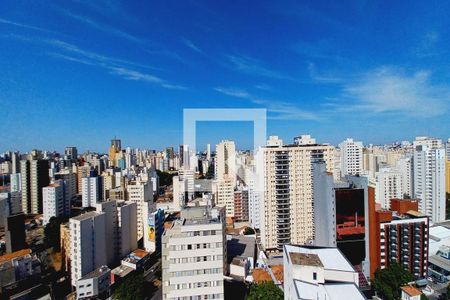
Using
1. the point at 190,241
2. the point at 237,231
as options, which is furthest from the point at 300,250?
the point at 237,231

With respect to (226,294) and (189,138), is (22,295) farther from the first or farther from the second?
(189,138)

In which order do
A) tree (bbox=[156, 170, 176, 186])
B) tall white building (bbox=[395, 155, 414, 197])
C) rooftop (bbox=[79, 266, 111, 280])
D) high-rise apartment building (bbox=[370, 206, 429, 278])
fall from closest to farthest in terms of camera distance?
rooftop (bbox=[79, 266, 111, 280]) → high-rise apartment building (bbox=[370, 206, 429, 278]) → tall white building (bbox=[395, 155, 414, 197]) → tree (bbox=[156, 170, 176, 186])

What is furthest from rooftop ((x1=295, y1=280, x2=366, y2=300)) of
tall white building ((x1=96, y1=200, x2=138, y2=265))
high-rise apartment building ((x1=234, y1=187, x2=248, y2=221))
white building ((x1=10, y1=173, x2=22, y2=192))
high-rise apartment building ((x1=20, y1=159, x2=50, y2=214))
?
white building ((x1=10, y1=173, x2=22, y2=192))

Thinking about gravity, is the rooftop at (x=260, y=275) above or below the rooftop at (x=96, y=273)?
below

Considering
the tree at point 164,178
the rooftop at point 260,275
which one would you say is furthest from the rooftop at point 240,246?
the tree at point 164,178

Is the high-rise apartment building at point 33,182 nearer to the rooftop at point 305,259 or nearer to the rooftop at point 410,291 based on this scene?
the rooftop at point 305,259

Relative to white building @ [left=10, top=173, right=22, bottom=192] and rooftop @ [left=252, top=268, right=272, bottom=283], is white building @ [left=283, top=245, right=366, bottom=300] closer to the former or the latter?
rooftop @ [left=252, top=268, right=272, bottom=283]

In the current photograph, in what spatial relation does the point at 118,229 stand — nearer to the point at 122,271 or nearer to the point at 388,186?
the point at 122,271
